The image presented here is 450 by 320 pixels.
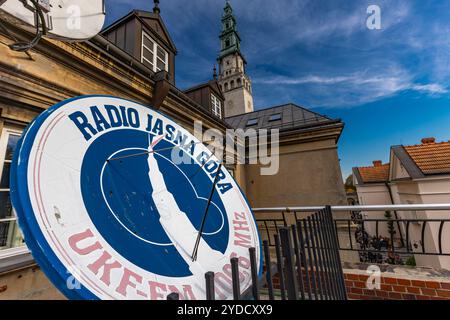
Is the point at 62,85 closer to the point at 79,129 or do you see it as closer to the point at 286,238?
the point at 79,129

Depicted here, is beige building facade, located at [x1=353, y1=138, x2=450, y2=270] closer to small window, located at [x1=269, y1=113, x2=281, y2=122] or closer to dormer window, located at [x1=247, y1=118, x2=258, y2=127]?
small window, located at [x1=269, y1=113, x2=281, y2=122]

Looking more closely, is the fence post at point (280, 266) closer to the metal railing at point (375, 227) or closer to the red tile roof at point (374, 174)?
the metal railing at point (375, 227)

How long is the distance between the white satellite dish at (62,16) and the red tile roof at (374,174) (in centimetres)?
2266

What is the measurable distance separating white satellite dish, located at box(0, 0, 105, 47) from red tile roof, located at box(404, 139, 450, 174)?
38.5ft

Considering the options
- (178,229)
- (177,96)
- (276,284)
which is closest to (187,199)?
(178,229)

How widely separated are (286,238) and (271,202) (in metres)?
6.90

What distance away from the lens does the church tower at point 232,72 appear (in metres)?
37.4

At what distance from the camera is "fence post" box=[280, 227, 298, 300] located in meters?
1.16

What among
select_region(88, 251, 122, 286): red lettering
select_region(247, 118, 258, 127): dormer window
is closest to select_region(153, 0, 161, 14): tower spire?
select_region(88, 251, 122, 286): red lettering

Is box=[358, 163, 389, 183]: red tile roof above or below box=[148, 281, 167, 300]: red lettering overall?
above

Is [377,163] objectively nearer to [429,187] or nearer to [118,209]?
[429,187]

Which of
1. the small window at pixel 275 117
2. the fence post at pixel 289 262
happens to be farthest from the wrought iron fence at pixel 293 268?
the small window at pixel 275 117

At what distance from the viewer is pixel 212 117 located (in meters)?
6.18
